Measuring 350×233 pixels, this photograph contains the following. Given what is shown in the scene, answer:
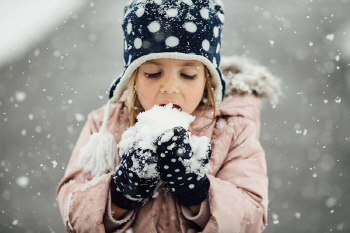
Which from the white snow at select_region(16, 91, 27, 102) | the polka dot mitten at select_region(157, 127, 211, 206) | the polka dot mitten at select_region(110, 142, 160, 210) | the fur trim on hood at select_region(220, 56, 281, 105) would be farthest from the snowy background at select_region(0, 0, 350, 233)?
the polka dot mitten at select_region(157, 127, 211, 206)

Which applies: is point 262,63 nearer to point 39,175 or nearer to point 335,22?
point 335,22

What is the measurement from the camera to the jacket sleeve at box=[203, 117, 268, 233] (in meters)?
1.33

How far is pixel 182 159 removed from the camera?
116cm

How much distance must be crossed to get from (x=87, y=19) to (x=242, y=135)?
3.23 m

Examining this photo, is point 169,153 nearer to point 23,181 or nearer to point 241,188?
point 241,188

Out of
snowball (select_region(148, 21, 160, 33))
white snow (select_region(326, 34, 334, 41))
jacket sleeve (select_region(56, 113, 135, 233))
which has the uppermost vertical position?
white snow (select_region(326, 34, 334, 41))

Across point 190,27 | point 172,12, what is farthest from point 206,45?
point 172,12

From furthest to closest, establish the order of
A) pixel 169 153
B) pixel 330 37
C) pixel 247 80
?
pixel 330 37 → pixel 247 80 → pixel 169 153

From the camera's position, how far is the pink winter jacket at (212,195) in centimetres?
134

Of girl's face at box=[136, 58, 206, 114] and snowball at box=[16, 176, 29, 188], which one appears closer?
girl's face at box=[136, 58, 206, 114]

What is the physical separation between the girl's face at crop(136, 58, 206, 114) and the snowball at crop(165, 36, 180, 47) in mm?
76

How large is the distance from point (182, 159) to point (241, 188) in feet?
1.70

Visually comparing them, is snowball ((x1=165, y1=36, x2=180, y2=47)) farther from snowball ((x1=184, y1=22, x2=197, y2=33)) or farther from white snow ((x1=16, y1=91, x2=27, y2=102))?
white snow ((x1=16, y1=91, x2=27, y2=102))

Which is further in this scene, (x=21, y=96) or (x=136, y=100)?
(x=21, y=96)
